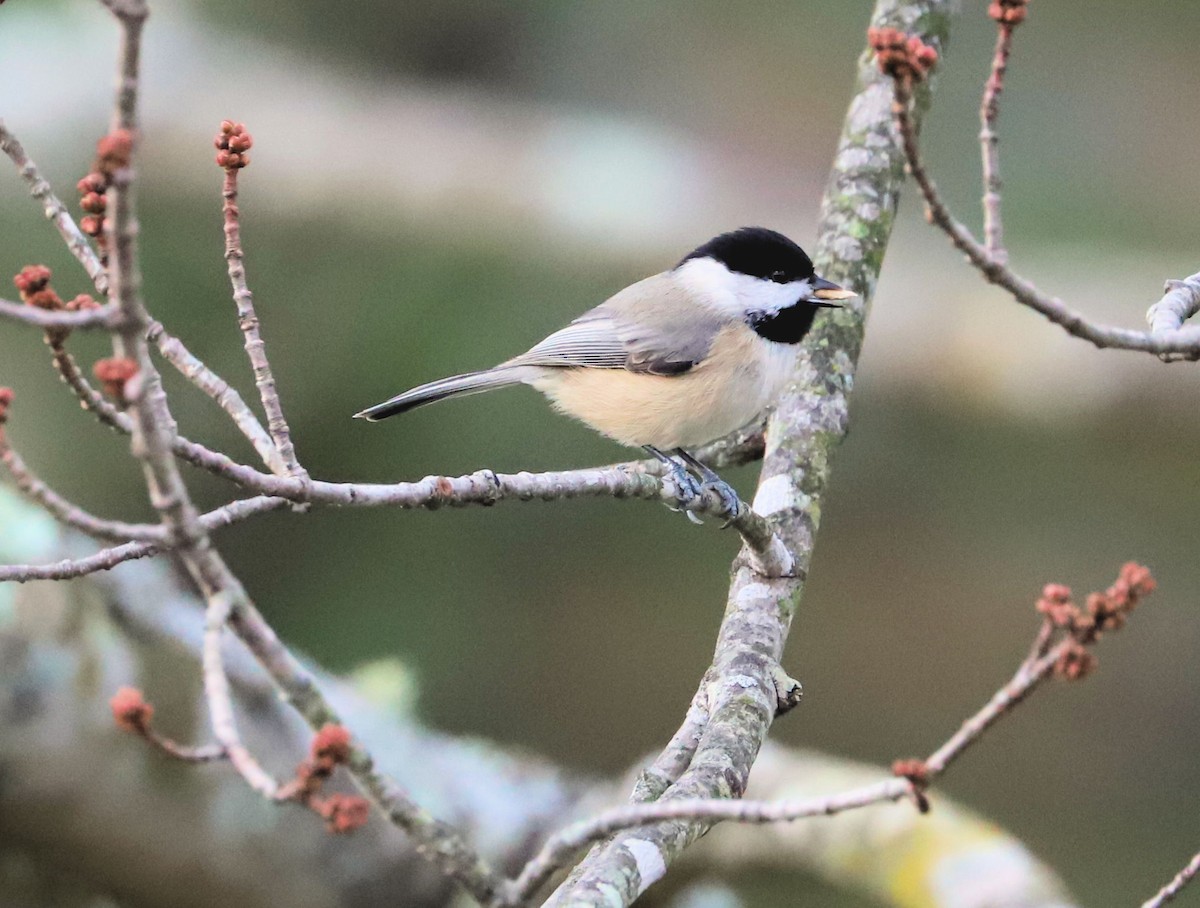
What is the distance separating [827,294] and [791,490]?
46 cm

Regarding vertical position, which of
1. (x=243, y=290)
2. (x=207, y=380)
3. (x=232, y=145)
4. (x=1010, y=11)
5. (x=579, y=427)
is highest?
(x=1010, y=11)

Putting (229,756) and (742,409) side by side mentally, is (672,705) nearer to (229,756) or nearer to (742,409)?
(742,409)

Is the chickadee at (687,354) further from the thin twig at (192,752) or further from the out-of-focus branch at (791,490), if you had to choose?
the thin twig at (192,752)

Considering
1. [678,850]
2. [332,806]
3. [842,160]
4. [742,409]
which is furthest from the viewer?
[842,160]

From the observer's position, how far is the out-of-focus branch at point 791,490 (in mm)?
1485

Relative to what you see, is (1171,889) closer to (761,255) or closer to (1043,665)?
(1043,665)

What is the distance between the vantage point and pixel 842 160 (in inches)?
110

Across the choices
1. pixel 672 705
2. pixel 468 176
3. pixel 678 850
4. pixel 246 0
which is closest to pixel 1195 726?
pixel 672 705

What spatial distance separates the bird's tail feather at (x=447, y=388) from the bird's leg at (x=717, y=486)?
41cm

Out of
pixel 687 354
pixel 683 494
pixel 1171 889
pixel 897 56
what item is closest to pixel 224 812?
pixel 683 494

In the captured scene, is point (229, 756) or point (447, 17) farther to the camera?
point (447, 17)

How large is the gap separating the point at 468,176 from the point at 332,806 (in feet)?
17.9

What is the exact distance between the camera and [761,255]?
279 cm

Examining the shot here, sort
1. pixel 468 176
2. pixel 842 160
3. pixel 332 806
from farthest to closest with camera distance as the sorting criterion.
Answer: pixel 468 176
pixel 842 160
pixel 332 806
